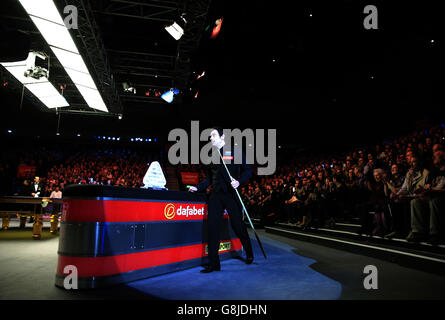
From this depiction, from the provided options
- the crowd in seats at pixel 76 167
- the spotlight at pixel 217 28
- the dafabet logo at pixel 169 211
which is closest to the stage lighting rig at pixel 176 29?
the spotlight at pixel 217 28

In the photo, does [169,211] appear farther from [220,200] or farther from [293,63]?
[293,63]

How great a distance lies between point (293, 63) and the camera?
39.0 ft

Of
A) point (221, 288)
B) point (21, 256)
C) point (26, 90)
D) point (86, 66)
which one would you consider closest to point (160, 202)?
point (221, 288)

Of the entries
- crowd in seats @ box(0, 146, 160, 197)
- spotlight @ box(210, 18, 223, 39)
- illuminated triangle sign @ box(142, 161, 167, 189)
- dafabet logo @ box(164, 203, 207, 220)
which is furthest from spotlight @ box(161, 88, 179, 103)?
dafabet logo @ box(164, 203, 207, 220)

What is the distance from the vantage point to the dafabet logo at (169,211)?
336 cm

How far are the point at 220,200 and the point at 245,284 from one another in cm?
111

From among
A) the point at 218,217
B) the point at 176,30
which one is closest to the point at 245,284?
the point at 218,217

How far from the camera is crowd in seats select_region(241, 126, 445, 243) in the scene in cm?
415

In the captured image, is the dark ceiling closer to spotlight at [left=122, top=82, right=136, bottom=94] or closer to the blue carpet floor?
spotlight at [left=122, top=82, right=136, bottom=94]

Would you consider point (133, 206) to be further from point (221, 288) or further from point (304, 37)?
point (304, 37)

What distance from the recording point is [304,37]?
998cm

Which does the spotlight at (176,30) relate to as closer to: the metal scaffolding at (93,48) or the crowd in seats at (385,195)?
the metal scaffolding at (93,48)

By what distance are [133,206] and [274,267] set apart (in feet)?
6.75

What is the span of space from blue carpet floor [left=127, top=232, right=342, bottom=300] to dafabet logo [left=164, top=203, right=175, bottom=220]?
0.68m
